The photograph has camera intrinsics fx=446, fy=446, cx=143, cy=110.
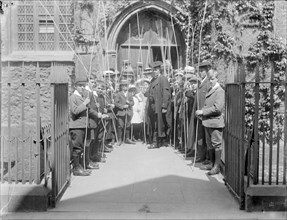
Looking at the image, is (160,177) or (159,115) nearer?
(160,177)

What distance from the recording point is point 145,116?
38.2 ft

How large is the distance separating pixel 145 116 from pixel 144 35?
374 centimetres

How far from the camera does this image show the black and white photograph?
5.65 metres

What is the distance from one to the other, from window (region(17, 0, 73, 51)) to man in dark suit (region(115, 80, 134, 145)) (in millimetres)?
3388

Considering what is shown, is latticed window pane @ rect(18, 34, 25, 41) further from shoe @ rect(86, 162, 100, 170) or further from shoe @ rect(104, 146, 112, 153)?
shoe @ rect(86, 162, 100, 170)

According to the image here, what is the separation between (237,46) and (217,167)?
→ 6997 mm

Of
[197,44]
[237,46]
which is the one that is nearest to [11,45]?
[197,44]

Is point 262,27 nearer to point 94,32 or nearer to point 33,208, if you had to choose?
point 94,32

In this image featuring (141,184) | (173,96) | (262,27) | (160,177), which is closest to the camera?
(141,184)

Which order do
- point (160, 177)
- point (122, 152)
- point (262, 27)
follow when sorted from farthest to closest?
point (262, 27), point (122, 152), point (160, 177)

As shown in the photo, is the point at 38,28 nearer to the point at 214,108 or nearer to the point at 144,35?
the point at 144,35

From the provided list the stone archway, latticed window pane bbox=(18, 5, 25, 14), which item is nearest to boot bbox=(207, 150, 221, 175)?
the stone archway

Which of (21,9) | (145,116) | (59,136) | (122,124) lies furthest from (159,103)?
(21,9)

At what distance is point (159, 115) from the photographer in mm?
10891
